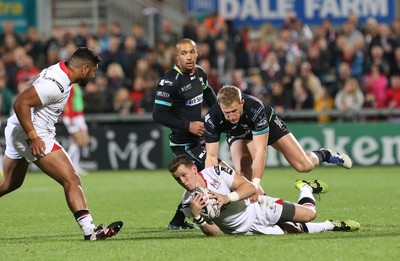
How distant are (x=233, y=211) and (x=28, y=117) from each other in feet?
7.39

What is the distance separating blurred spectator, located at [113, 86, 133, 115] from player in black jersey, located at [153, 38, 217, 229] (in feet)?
35.9

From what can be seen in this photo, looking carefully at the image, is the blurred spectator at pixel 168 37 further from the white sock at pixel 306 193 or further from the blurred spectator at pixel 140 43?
the white sock at pixel 306 193

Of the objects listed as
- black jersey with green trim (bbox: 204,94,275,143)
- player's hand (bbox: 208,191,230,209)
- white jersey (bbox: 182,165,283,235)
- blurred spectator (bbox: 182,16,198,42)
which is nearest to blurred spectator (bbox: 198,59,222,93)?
blurred spectator (bbox: 182,16,198,42)

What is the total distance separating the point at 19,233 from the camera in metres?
11.4

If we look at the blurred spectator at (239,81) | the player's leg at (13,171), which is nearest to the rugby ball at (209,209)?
the player's leg at (13,171)

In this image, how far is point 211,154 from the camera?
11125mm

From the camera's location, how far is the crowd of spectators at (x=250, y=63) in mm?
23062

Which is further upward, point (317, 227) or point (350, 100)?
point (350, 100)

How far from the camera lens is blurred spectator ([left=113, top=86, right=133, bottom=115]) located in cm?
2316

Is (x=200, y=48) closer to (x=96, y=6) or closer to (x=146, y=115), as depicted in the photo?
(x=146, y=115)

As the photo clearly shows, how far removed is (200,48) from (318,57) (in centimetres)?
278

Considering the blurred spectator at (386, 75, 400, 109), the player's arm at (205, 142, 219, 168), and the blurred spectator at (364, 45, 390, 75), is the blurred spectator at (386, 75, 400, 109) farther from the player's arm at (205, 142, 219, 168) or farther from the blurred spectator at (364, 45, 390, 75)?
the player's arm at (205, 142, 219, 168)

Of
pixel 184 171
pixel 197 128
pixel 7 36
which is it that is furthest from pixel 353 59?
pixel 184 171

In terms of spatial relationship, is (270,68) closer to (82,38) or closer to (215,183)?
(82,38)
